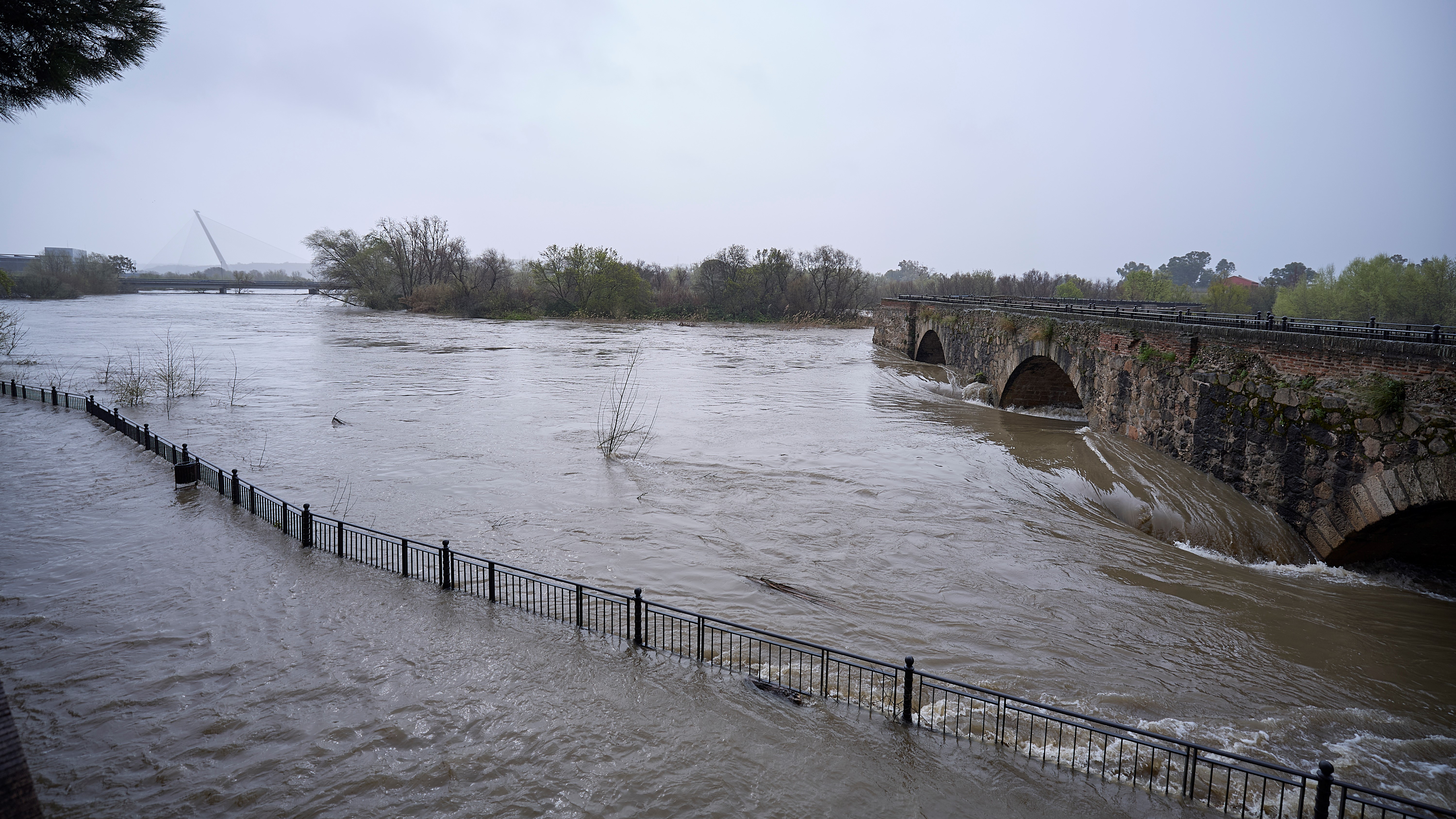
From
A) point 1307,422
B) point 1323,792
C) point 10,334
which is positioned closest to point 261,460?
point 1323,792

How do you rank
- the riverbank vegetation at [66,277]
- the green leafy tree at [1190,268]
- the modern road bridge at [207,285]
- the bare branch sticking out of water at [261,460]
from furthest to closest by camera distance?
the green leafy tree at [1190,268] < the modern road bridge at [207,285] < the riverbank vegetation at [66,277] < the bare branch sticking out of water at [261,460]

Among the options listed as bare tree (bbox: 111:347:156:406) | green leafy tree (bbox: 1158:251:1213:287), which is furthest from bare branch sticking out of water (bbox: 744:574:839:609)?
green leafy tree (bbox: 1158:251:1213:287)

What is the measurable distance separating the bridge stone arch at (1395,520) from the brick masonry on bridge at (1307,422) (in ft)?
0.06

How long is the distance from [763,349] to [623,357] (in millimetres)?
12814

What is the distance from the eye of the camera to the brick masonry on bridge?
1049 cm

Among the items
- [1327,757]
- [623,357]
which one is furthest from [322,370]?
[1327,757]

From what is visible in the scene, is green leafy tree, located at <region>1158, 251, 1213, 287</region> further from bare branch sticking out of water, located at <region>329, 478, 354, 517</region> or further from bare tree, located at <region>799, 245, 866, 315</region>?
bare branch sticking out of water, located at <region>329, 478, 354, 517</region>

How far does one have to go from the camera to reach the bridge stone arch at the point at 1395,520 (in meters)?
10.2

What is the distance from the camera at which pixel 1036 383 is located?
27.4 meters

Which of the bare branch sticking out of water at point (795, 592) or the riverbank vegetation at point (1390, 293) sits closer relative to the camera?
the bare branch sticking out of water at point (795, 592)

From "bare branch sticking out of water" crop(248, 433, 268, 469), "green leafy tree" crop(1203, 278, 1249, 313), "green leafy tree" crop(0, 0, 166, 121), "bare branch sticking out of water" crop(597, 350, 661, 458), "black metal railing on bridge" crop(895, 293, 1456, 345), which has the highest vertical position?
"green leafy tree" crop(1203, 278, 1249, 313)

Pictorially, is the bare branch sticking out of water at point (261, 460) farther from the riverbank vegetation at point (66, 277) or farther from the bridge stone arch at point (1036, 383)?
the riverbank vegetation at point (66, 277)

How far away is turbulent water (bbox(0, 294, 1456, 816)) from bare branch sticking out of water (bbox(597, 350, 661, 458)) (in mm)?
614

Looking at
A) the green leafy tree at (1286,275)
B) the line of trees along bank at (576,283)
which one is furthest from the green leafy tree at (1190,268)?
the line of trees along bank at (576,283)
